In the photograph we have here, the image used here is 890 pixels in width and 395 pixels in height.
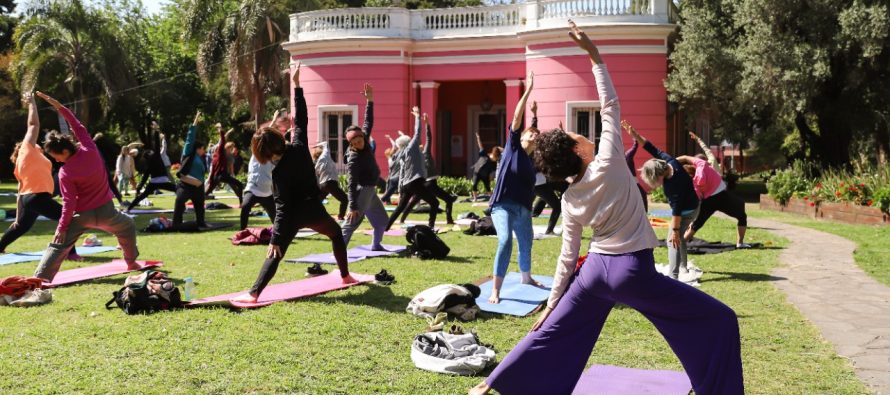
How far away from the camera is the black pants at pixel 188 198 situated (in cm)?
1441

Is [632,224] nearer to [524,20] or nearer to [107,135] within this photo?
[524,20]

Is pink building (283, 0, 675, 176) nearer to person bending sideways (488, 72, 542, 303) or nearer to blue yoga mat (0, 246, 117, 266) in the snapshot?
blue yoga mat (0, 246, 117, 266)

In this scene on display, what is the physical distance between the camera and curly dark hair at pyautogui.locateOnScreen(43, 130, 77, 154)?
28.2 ft

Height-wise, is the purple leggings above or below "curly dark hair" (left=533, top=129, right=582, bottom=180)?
below

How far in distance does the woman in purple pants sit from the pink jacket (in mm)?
6007

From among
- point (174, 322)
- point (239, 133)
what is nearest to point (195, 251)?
point (174, 322)

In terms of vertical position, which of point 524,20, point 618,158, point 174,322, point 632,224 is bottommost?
point 174,322

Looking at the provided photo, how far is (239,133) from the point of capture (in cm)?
4238

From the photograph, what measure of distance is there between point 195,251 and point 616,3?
592 inches

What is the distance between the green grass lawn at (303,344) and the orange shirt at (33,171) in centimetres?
180

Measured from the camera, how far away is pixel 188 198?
1467 cm

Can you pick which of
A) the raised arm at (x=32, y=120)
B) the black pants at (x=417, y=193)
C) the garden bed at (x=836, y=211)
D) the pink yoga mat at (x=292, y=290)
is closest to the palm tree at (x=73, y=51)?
the black pants at (x=417, y=193)

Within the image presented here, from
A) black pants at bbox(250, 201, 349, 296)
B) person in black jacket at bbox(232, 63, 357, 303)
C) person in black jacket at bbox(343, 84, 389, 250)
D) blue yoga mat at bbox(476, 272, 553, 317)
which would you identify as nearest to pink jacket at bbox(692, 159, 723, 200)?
blue yoga mat at bbox(476, 272, 553, 317)

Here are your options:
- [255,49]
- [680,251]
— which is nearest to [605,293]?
[680,251]
